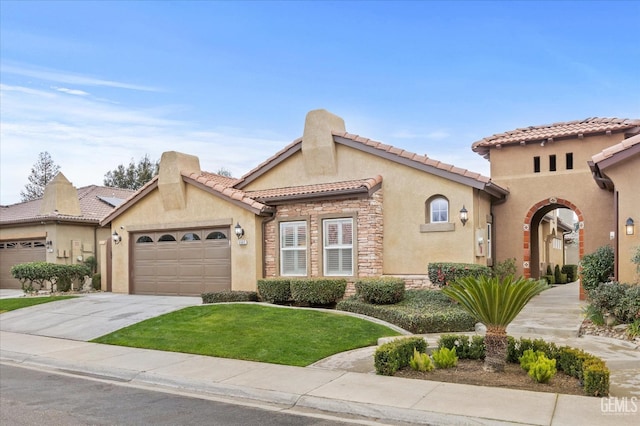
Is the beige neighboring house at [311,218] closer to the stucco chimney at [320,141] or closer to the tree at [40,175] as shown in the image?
the stucco chimney at [320,141]

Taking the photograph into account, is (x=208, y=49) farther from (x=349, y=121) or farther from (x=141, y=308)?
(x=141, y=308)

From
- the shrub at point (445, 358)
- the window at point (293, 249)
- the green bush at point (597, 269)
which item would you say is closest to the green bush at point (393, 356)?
the shrub at point (445, 358)

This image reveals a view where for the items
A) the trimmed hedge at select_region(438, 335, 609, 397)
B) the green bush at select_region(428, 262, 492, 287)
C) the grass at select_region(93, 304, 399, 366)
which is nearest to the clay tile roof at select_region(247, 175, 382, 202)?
the green bush at select_region(428, 262, 492, 287)

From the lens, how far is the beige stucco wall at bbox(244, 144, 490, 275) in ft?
53.4

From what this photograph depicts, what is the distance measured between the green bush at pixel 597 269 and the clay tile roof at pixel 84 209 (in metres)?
20.5

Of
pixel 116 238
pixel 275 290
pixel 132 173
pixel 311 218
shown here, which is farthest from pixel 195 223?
pixel 132 173

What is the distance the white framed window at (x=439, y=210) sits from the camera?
1667 cm

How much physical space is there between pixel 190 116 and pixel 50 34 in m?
7.74

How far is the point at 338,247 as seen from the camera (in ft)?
56.5

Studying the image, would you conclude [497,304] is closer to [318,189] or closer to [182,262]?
[318,189]

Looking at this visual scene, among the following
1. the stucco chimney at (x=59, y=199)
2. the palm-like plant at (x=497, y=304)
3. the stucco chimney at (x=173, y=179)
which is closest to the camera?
the palm-like plant at (x=497, y=304)

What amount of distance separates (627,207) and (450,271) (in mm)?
4616

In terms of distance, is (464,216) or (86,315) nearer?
(86,315)

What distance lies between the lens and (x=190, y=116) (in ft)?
74.4
